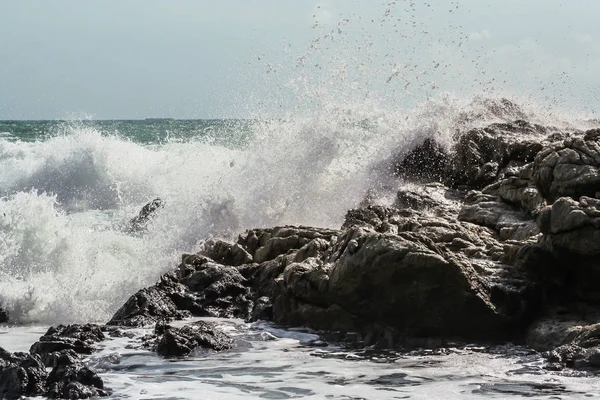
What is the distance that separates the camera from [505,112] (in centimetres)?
1509

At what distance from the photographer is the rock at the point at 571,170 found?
8.61 metres

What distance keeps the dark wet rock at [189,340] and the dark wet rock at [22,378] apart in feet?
4.21

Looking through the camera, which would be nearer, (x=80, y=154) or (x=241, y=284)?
(x=241, y=284)

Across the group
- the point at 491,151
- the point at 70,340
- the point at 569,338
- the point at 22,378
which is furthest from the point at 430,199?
the point at 22,378

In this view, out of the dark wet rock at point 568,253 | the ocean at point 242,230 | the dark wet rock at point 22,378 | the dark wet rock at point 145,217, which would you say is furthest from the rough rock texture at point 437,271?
the dark wet rock at point 145,217

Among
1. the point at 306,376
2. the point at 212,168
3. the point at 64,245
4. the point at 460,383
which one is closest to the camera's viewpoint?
the point at 460,383

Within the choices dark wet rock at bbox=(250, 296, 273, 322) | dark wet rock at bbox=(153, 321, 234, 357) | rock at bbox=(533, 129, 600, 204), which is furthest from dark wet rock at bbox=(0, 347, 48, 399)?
rock at bbox=(533, 129, 600, 204)

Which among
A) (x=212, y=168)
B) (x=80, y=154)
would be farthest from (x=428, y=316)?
(x=80, y=154)

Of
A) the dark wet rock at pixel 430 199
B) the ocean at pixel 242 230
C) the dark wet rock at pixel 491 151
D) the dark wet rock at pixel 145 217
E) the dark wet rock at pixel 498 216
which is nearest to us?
the ocean at pixel 242 230

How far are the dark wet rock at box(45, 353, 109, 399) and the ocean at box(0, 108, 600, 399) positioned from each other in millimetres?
183

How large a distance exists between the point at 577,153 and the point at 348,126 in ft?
20.7

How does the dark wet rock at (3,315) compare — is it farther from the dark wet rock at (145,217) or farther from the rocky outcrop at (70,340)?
the dark wet rock at (145,217)

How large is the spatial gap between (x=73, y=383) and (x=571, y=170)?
534cm

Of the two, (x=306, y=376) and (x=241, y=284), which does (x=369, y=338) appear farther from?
(x=241, y=284)
